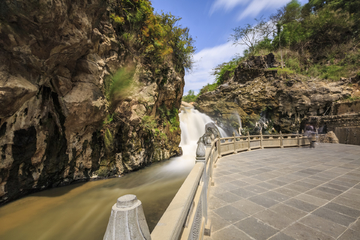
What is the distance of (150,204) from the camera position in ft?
18.3

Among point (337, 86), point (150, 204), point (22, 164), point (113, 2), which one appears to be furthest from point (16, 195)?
point (337, 86)

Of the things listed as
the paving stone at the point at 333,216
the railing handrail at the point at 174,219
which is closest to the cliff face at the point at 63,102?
A: the railing handrail at the point at 174,219

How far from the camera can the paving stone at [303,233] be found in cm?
240

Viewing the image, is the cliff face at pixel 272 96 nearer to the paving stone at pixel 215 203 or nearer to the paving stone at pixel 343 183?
the paving stone at pixel 343 183

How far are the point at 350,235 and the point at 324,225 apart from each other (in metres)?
0.30

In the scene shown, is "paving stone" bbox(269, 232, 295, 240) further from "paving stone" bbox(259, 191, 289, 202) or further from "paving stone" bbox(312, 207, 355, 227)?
"paving stone" bbox(259, 191, 289, 202)

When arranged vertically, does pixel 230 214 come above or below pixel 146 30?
below

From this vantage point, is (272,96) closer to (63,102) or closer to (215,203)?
(215,203)

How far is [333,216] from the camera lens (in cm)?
291

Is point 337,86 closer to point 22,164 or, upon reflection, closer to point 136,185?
point 136,185

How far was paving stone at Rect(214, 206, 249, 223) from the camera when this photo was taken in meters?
2.95

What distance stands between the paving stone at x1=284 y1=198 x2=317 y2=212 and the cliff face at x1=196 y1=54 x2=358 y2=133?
1824 cm

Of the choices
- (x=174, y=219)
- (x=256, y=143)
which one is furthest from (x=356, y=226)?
(x=256, y=143)

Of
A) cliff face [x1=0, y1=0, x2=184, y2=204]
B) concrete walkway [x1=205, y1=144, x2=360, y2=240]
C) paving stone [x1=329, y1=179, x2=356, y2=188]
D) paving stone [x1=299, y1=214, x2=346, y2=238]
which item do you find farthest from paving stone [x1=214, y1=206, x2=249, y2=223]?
cliff face [x1=0, y1=0, x2=184, y2=204]
